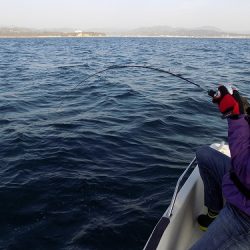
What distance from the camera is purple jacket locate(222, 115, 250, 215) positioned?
2.95 meters

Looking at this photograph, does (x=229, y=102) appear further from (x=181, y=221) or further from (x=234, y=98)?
(x=181, y=221)

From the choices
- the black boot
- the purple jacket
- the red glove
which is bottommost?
the black boot

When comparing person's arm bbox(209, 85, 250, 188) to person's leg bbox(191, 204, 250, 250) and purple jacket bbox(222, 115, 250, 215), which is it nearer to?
purple jacket bbox(222, 115, 250, 215)

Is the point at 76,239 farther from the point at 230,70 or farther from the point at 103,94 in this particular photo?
the point at 230,70

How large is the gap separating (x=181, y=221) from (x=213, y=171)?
2.35 feet

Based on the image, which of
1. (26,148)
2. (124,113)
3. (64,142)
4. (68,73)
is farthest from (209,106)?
(68,73)

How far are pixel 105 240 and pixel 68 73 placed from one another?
1645 centimetres

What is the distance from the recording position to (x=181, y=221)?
4.22 meters

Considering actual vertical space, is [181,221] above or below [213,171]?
below

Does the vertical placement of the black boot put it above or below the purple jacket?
below

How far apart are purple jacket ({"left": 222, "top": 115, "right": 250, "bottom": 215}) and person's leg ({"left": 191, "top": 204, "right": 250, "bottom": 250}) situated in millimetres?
91

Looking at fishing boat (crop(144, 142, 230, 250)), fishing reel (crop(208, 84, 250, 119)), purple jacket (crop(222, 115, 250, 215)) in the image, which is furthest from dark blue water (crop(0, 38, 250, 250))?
fishing reel (crop(208, 84, 250, 119))

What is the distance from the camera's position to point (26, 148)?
8039mm

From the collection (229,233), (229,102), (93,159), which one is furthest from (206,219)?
(93,159)
